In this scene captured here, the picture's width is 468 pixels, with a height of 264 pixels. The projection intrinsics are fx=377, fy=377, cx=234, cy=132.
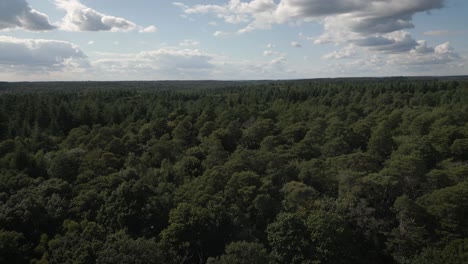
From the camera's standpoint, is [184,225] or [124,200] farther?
[124,200]

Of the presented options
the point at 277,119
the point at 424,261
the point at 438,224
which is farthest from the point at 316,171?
the point at 277,119

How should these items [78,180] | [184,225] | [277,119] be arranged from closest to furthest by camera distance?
[184,225]
[78,180]
[277,119]

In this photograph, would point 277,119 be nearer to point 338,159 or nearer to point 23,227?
point 338,159

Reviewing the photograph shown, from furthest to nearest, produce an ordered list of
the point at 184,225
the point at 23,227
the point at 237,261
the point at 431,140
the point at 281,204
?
the point at 431,140, the point at 281,204, the point at 23,227, the point at 184,225, the point at 237,261

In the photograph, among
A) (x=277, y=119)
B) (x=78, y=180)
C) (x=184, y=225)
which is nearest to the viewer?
(x=184, y=225)

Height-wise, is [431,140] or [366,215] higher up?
[431,140]

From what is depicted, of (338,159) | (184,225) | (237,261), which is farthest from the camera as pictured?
(338,159)

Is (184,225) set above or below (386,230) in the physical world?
above

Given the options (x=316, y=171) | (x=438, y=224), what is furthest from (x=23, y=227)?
(x=438, y=224)

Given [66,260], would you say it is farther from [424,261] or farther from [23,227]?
[424,261]
